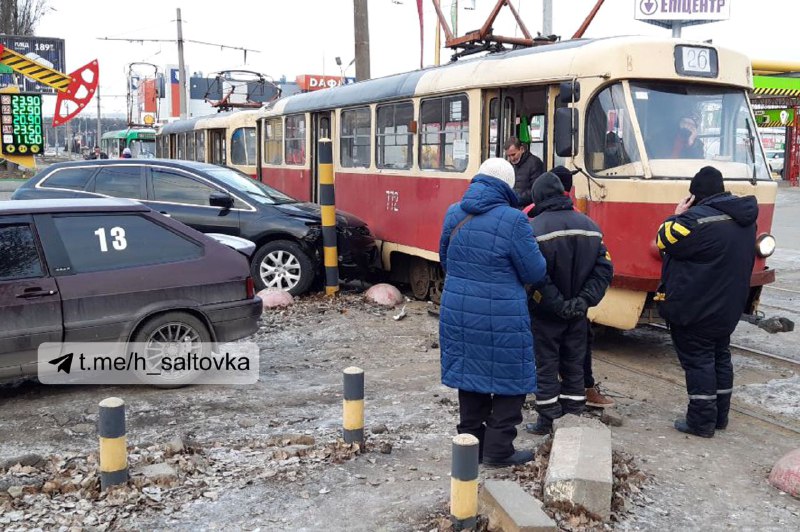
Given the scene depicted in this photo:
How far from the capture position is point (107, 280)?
6332mm

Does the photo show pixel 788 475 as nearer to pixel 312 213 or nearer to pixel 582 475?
pixel 582 475

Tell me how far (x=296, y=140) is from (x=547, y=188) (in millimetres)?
9176

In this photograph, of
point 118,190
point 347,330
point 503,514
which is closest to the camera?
point 503,514

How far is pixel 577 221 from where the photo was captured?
5.40 metres

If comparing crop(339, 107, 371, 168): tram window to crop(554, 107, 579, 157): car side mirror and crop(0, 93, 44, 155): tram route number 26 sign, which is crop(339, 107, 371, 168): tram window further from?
crop(0, 93, 44, 155): tram route number 26 sign

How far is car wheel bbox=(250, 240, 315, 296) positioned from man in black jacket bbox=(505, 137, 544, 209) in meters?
3.41

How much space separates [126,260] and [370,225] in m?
5.41

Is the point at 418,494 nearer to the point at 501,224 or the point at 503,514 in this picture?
the point at 503,514

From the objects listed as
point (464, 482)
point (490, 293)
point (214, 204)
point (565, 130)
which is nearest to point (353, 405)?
point (490, 293)

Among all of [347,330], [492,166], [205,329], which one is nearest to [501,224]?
[492,166]

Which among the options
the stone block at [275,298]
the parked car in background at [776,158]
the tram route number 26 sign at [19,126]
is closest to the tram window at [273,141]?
the stone block at [275,298]

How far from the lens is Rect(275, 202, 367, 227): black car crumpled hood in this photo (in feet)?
35.2

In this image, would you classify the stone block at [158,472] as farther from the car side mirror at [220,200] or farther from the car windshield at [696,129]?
the car side mirror at [220,200]

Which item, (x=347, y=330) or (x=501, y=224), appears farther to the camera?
(x=347, y=330)
